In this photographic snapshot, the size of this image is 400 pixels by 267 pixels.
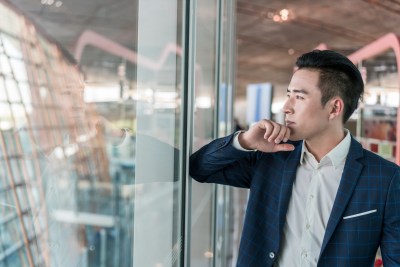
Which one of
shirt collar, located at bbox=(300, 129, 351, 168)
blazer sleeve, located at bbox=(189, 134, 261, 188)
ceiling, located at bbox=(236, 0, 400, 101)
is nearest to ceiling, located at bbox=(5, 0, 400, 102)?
ceiling, located at bbox=(236, 0, 400, 101)

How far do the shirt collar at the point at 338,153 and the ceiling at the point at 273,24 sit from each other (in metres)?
0.74

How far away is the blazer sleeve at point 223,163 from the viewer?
4.93ft

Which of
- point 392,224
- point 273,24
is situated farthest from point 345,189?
point 273,24

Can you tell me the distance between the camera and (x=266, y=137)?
142 centimetres

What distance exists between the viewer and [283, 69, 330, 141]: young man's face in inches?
56.4

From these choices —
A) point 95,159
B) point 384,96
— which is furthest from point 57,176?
point 384,96

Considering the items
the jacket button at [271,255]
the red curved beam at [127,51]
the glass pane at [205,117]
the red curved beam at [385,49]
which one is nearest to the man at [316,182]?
the jacket button at [271,255]

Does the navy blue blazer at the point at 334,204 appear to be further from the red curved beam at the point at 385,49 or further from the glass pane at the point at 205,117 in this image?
the red curved beam at the point at 385,49

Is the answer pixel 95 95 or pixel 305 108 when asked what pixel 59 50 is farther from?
pixel 305 108

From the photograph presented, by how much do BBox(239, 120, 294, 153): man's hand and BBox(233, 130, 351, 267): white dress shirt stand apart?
0.04m

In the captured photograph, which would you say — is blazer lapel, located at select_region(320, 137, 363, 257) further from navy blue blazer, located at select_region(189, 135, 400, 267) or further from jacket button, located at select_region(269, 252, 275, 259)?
jacket button, located at select_region(269, 252, 275, 259)

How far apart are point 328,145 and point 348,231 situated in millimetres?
297

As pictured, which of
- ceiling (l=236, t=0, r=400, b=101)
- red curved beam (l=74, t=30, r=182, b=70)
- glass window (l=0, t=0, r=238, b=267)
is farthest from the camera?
ceiling (l=236, t=0, r=400, b=101)

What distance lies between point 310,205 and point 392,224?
9.8 inches
